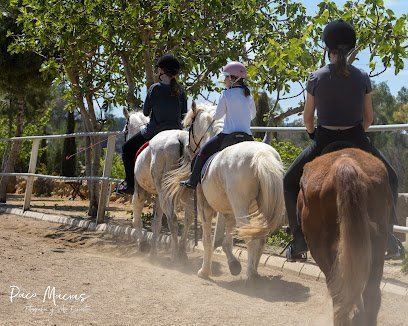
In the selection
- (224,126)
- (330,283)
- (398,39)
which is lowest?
(330,283)

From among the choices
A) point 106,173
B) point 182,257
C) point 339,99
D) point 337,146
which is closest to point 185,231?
point 182,257

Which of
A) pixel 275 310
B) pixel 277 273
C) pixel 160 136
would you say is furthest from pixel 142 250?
pixel 275 310

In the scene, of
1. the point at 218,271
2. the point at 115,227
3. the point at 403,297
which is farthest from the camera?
the point at 115,227

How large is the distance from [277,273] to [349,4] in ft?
13.8

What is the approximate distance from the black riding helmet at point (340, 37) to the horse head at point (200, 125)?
9.59 ft

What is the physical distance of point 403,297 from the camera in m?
6.18

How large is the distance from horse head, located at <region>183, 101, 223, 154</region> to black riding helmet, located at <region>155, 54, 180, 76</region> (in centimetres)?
108

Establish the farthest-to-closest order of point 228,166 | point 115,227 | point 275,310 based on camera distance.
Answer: point 115,227 → point 228,166 → point 275,310

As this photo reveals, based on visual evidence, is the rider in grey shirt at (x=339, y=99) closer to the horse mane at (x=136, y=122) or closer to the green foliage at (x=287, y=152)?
the green foliage at (x=287, y=152)

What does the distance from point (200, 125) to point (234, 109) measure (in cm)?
97

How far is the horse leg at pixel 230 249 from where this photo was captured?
7.06m

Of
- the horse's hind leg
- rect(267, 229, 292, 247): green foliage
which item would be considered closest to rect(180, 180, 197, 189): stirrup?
the horse's hind leg

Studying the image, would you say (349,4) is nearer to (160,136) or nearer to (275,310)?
(160,136)

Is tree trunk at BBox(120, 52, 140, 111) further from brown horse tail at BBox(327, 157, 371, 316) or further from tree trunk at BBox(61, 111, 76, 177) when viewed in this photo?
tree trunk at BBox(61, 111, 76, 177)
